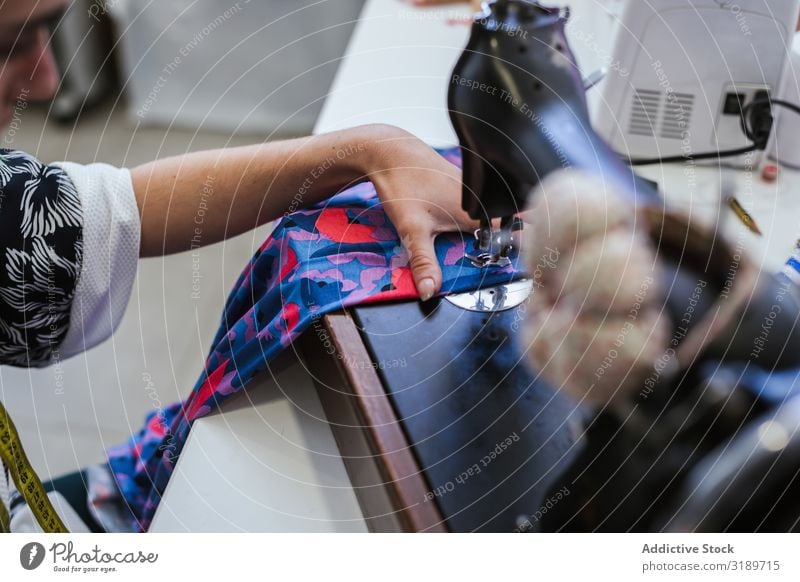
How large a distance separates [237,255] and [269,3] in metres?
0.71

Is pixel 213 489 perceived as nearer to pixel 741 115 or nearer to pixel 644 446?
pixel 644 446

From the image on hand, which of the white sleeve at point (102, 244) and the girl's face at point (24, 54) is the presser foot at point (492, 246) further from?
the girl's face at point (24, 54)

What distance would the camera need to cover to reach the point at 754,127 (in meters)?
0.71

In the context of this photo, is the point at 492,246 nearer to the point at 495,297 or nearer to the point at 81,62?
the point at 495,297

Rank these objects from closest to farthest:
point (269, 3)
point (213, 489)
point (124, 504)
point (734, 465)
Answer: point (734, 465) → point (213, 489) → point (124, 504) → point (269, 3)

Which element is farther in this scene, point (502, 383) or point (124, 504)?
point (124, 504)

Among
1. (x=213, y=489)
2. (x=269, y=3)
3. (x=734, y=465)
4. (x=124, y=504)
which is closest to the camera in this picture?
(x=734, y=465)

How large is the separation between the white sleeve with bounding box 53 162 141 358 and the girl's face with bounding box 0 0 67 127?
7 cm

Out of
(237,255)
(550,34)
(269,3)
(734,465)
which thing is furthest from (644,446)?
(269,3)

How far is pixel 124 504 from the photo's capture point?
27.5 inches

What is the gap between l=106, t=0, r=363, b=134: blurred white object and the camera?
3.30 ft

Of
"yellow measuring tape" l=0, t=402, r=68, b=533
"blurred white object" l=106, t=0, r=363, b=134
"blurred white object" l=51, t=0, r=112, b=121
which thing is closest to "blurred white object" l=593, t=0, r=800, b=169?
"blurred white object" l=106, t=0, r=363, b=134

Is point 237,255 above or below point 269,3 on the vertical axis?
below
